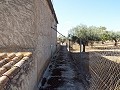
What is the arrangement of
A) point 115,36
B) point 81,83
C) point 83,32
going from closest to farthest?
point 81,83
point 83,32
point 115,36

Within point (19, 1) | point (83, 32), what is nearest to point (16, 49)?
point (19, 1)

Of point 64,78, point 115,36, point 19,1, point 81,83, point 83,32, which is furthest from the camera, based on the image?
point 115,36

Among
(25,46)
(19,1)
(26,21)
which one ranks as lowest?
(25,46)

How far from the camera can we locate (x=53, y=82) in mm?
11227

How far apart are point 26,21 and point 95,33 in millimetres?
41313

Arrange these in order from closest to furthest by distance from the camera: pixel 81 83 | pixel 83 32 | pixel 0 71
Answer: pixel 0 71 < pixel 81 83 < pixel 83 32

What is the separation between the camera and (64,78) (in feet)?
40.1

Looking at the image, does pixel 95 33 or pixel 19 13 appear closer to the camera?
pixel 19 13

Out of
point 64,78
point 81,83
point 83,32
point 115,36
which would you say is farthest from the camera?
point 115,36

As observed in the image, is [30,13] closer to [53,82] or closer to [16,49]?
[16,49]

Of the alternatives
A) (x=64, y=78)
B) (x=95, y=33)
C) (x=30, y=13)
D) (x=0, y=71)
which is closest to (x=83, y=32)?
(x=95, y=33)

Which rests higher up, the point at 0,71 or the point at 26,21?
the point at 26,21

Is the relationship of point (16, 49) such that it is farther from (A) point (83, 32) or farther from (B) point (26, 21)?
(A) point (83, 32)

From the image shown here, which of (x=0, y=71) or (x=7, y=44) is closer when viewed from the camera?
(x=0, y=71)
